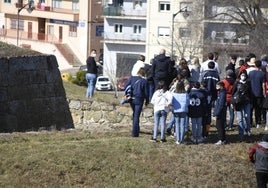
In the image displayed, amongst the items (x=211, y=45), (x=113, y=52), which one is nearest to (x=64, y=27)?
(x=113, y=52)

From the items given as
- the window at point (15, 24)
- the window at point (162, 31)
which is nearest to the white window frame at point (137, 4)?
the window at point (162, 31)

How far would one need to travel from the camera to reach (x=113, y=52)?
76875 mm

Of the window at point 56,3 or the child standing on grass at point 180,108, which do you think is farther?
the window at point 56,3

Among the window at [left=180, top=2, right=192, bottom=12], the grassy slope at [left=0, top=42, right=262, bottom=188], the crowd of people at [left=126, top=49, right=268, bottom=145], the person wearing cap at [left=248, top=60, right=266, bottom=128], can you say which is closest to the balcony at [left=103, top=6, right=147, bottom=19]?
the window at [left=180, top=2, right=192, bottom=12]

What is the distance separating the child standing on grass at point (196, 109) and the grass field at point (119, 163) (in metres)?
0.32

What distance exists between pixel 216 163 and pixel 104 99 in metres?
8.83

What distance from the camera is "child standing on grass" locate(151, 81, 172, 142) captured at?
18.7 meters

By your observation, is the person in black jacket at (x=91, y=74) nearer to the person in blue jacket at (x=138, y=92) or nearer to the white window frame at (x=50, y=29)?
the person in blue jacket at (x=138, y=92)

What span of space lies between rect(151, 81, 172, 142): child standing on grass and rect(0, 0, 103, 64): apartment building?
6148 cm

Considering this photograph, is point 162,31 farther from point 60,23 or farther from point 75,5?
point 60,23


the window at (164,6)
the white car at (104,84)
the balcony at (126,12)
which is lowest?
the white car at (104,84)

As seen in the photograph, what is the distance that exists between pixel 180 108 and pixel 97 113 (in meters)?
6.98

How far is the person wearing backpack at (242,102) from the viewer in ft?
66.3

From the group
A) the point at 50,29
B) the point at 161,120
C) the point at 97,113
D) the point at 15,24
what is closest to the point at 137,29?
the point at 50,29
